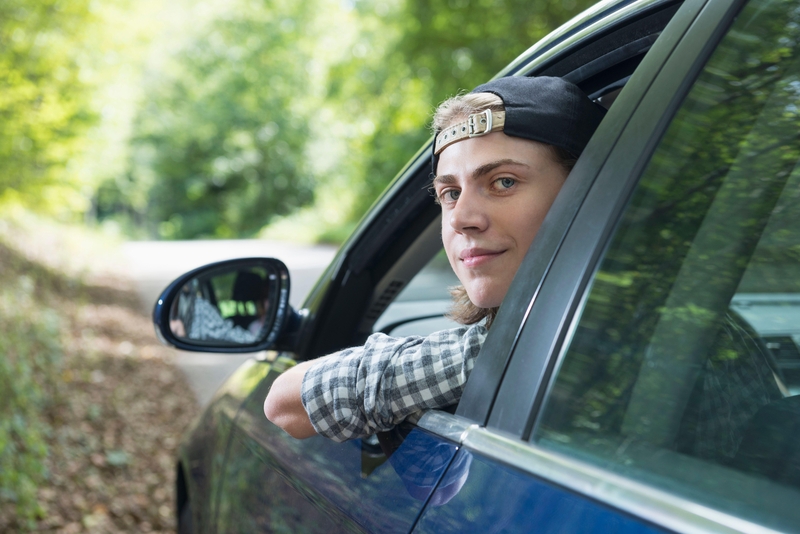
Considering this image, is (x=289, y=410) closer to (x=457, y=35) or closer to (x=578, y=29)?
(x=578, y=29)

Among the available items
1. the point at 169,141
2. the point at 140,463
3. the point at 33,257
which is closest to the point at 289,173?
the point at 169,141

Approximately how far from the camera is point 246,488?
6.69 ft

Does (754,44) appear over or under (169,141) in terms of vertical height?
under

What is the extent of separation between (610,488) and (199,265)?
16.4 feet

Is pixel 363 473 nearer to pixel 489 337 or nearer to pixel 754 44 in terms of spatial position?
pixel 489 337

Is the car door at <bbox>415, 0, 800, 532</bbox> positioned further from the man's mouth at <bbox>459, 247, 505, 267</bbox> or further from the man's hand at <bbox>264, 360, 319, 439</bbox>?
the man's hand at <bbox>264, 360, 319, 439</bbox>

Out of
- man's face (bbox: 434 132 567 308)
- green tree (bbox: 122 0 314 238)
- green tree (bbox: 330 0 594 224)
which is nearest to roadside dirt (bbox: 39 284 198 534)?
man's face (bbox: 434 132 567 308)

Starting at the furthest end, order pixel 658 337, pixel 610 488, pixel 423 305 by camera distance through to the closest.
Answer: pixel 423 305 → pixel 658 337 → pixel 610 488

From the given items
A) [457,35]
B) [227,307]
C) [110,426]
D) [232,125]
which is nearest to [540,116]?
[227,307]

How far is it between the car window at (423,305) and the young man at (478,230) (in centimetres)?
83

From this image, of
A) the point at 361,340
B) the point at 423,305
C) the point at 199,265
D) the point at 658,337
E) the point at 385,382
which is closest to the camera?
the point at 658,337

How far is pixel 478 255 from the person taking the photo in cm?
144

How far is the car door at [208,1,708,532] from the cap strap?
24cm

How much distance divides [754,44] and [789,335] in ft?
1.42
